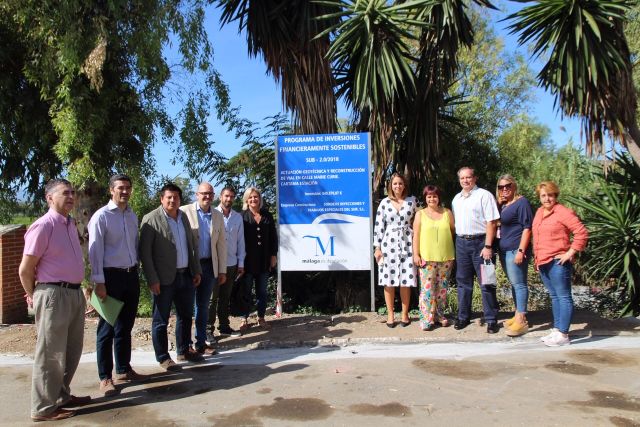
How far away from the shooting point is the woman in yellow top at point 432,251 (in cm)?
582

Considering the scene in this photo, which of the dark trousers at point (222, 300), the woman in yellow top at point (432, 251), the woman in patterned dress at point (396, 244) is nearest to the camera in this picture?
the woman in yellow top at point (432, 251)

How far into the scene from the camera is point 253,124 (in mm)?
9320

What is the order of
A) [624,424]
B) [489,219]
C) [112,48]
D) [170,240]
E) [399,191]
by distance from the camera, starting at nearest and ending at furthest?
[624,424] < [170,240] < [489,219] < [399,191] < [112,48]

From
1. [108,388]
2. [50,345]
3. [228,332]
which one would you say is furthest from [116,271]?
[228,332]

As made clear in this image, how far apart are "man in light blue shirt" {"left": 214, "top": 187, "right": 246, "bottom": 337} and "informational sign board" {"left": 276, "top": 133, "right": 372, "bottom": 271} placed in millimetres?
1076

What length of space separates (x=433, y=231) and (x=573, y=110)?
268cm

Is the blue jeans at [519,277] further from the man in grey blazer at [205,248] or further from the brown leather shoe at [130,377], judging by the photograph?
the brown leather shoe at [130,377]

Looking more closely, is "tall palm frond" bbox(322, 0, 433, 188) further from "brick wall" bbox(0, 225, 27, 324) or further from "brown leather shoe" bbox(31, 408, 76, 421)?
"brick wall" bbox(0, 225, 27, 324)

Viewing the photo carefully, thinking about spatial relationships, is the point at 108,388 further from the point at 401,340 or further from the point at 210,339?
the point at 401,340

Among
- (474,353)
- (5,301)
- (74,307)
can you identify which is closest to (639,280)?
(474,353)

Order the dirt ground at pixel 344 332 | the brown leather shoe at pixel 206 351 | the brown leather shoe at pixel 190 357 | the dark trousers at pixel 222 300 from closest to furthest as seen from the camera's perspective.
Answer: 1. the brown leather shoe at pixel 190 357
2. the brown leather shoe at pixel 206 351
3. the dirt ground at pixel 344 332
4. the dark trousers at pixel 222 300

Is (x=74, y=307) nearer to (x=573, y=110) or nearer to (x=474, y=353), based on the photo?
(x=474, y=353)

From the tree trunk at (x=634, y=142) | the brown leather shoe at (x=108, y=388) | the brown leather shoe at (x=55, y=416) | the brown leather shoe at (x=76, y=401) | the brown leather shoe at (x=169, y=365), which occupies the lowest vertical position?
the brown leather shoe at (x=55, y=416)

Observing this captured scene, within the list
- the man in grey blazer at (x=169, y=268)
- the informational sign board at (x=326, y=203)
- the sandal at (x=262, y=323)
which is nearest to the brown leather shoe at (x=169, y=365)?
the man in grey blazer at (x=169, y=268)
